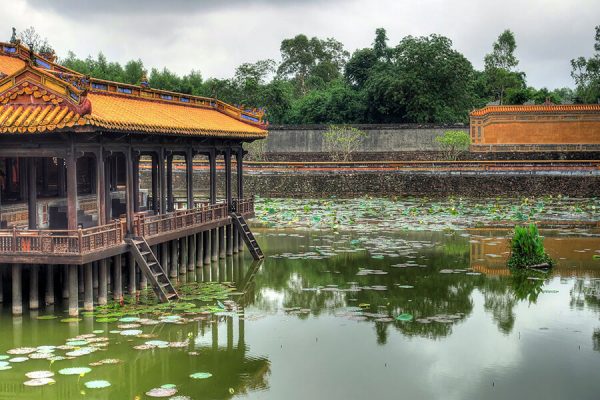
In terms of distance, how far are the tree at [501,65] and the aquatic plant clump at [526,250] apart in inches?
2051

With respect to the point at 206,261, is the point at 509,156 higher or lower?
higher

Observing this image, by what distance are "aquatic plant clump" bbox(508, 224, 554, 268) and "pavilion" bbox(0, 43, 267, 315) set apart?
7.93 metres

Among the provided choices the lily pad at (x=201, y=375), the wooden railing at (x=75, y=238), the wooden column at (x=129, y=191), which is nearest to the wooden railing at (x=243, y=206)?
the wooden railing at (x=75, y=238)

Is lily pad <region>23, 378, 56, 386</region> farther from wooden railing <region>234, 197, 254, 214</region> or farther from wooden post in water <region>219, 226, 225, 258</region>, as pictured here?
wooden railing <region>234, 197, 254, 214</region>

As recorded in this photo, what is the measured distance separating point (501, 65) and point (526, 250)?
5550 centimetres

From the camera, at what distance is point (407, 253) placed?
26.8 metres

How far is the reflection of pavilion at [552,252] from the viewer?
24.1 meters

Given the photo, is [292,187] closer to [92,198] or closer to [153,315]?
[92,198]

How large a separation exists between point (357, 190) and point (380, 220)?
13.5 metres

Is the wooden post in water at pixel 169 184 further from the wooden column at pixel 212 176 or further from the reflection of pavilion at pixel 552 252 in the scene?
the reflection of pavilion at pixel 552 252

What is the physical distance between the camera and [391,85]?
5941cm

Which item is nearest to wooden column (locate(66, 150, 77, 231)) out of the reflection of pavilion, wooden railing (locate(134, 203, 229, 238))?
wooden railing (locate(134, 203, 229, 238))

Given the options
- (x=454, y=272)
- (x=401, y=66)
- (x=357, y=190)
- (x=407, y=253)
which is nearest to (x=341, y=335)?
(x=454, y=272)

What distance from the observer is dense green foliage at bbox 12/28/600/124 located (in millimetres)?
59281
